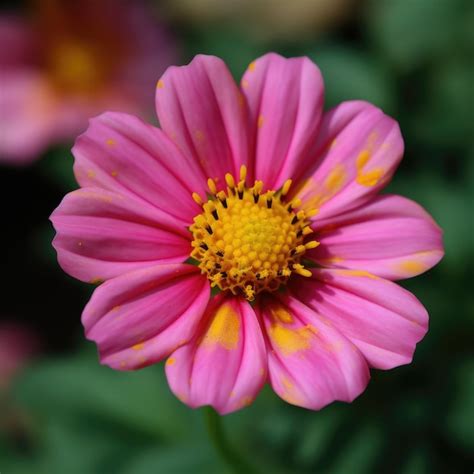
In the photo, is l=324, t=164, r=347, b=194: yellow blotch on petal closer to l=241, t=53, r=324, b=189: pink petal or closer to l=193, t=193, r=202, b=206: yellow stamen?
l=241, t=53, r=324, b=189: pink petal

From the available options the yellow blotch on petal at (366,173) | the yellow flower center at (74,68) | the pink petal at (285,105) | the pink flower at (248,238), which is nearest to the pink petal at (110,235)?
the pink flower at (248,238)

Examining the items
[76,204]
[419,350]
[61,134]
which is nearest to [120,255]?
[76,204]

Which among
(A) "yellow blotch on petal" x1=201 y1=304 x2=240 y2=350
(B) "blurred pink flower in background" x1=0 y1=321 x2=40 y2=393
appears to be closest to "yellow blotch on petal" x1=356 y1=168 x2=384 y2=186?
(A) "yellow blotch on petal" x1=201 y1=304 x2=240 y2=350

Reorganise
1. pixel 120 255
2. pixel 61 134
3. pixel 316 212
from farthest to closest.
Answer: pixel 61 134 < pixel 316 212 < pixel 120 255

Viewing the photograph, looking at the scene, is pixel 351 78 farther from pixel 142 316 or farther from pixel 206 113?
pixel 142 316

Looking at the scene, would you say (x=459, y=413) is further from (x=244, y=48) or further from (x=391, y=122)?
(x=244, y=48)

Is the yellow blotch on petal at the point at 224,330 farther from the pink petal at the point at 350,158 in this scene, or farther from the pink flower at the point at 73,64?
the pink flower at the point at 73,64

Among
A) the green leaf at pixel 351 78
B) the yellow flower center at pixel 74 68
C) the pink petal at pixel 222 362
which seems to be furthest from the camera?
the yellow flower center at pixel 74 68
